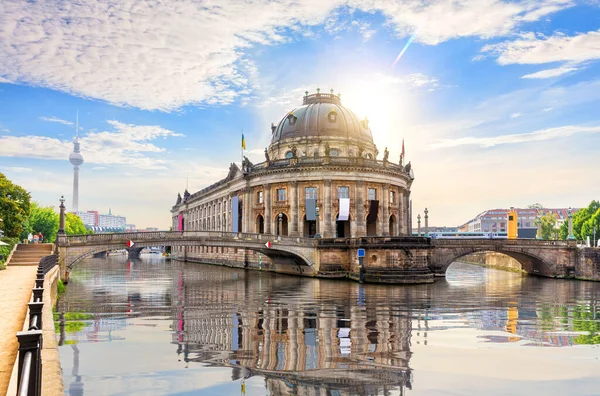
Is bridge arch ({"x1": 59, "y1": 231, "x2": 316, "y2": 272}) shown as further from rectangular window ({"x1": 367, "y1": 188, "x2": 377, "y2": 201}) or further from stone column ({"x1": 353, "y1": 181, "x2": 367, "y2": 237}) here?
rectangular window ({"x1": 367, "y1": 188, "x2": 377, "y2": 201})

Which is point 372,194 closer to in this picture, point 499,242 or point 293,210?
point 293,210

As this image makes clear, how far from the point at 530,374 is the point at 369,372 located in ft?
17.0

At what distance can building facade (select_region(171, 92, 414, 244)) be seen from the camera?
69.3m

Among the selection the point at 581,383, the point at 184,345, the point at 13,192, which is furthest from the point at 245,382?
the point at 13,192

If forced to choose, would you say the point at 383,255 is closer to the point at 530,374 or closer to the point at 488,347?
the point at 488,347

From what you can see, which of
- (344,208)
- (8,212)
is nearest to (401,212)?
(344,208)

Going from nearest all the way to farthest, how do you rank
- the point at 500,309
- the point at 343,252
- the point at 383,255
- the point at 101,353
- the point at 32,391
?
the point at 32,391, the point at 101,353, the point at 500,309, the point at 383,255, the point at 343,252

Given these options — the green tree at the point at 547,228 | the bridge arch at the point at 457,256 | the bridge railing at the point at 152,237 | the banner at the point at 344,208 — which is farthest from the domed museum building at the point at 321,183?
the green tree at the point at 547,228

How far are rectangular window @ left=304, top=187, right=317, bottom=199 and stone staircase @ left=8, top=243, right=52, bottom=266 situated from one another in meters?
32.9

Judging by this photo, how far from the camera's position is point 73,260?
47.7m

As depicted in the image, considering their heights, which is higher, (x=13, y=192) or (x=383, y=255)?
(x=13, y=192)

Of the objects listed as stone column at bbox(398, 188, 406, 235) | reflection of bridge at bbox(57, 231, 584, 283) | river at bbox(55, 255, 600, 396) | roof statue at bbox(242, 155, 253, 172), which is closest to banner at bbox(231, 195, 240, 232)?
roof statue at bbox(242, 155, 253, 172)

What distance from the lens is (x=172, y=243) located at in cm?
5462

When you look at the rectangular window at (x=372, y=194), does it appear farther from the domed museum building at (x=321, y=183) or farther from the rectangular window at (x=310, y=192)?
the rectangular window at (x=310, y=192)
